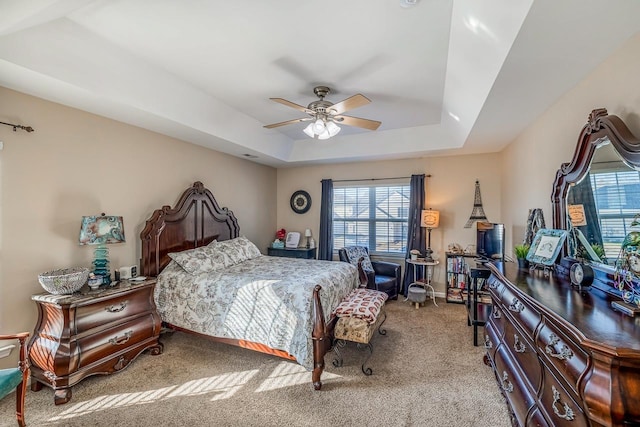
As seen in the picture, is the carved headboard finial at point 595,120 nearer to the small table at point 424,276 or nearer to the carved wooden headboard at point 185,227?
the small table at point 424,276

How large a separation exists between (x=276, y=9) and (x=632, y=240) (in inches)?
95.4

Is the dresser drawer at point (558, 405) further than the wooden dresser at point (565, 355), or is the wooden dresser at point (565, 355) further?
the dresser drawer at point (558, 405)

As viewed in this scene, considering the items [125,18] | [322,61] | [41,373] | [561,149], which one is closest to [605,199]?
[561,149]

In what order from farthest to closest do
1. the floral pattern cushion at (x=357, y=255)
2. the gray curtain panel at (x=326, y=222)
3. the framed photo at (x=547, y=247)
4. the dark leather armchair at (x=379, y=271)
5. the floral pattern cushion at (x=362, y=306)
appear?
the gray curtain panel at (x=326, y=222), the floral pattern cushion at (x=357, y=255), the dark leather armchair at (x=379, y=271), the floral pattern cushion at (x=362, y=306), the framed photo at (x=547, y=247)

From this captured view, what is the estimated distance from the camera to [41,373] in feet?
7.50

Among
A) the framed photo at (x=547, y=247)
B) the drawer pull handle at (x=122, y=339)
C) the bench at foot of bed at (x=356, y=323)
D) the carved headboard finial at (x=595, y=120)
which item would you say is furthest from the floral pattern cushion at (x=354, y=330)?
the carved headboard finial at (x=595, y=120)

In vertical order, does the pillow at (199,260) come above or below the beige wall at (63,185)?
below

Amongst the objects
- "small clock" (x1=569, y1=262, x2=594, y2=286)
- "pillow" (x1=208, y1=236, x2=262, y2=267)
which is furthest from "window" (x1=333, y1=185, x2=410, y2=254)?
"small clock" (x1=569, y1=262, x2=594, y2=286)

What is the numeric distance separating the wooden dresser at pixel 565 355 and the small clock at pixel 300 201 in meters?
4.06

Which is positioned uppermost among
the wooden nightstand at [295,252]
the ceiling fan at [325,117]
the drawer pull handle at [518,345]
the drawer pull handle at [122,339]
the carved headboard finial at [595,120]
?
the ceiling fan at [325,117]

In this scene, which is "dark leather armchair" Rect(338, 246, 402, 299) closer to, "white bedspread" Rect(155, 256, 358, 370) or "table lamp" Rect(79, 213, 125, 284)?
"white bedspread" Rect(155, 256, 358, 370)

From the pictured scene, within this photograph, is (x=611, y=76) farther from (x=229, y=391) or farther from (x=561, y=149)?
(x=229, y=391)

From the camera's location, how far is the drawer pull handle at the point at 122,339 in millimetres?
2554

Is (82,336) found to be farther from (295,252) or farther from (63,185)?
(295,252)
